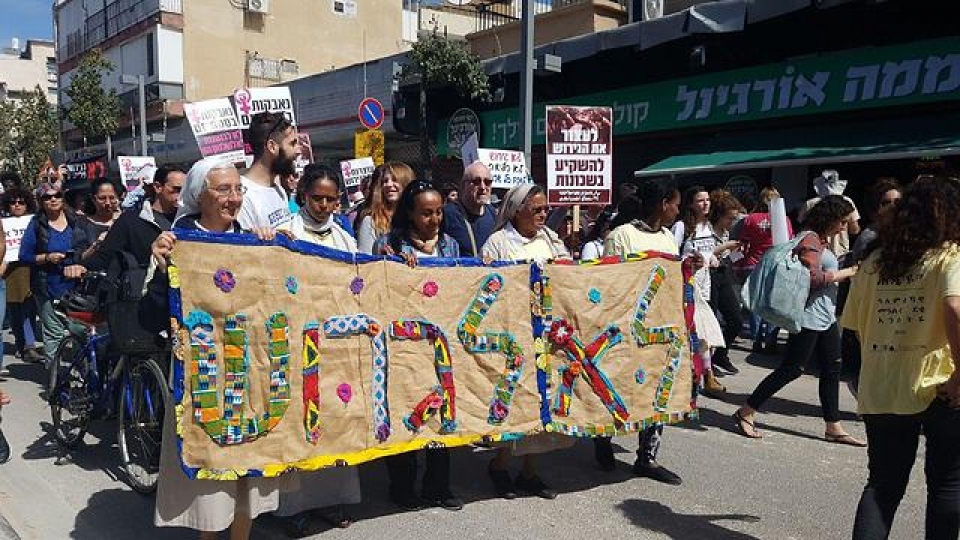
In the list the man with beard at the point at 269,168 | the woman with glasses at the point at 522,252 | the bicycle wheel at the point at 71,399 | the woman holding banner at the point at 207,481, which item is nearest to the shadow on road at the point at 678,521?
the woman with glasses at the point at 522,252

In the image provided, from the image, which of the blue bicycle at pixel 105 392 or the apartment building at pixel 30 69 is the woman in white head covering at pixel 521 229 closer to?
the blue bicycle at pixel 105 392

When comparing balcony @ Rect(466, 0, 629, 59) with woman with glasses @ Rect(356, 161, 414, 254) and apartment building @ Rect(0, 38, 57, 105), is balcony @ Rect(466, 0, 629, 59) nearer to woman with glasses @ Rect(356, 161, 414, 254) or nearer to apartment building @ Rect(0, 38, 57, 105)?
woman with glasses @ Rect(356, 161, 414, 254)

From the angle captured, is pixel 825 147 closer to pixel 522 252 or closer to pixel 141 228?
pixel 522 252

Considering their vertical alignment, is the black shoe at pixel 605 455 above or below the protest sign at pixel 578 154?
below

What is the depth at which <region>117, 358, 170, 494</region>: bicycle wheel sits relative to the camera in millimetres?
4520

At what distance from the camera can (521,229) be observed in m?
4.80

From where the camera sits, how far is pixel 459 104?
18.7 m

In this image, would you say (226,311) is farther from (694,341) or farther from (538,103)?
(538,103)

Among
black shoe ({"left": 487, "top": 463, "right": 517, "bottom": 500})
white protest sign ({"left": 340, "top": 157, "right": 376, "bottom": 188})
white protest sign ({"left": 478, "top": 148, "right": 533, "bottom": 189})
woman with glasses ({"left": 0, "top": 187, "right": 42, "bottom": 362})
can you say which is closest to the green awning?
white protest sign ({"left": 478, "top": 148, "right": 533, "bottom": 189})

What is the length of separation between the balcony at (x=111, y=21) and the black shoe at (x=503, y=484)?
35525 millimetres

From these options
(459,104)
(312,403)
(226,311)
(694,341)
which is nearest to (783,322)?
(694,341)

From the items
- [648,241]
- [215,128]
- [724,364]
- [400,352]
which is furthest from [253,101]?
[724,364]

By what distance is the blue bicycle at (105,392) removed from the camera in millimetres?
4559

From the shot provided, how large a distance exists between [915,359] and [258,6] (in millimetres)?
38253
